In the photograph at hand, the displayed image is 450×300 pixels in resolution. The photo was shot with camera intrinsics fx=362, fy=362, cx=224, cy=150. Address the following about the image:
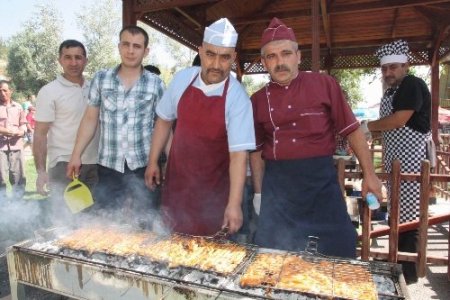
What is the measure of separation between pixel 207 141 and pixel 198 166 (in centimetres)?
24

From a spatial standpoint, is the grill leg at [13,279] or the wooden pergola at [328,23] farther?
the wooden pergola at [328,23]

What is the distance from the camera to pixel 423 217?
3670mm

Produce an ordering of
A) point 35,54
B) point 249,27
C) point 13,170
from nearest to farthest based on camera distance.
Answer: point 13,170
point 249,27
point 35,54

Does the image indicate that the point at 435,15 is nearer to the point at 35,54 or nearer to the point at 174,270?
the point at 174,270

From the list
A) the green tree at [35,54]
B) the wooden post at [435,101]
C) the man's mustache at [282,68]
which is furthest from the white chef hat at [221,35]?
the green tree at [35,54]

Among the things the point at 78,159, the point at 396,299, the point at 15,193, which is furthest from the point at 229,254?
the point at 15,193

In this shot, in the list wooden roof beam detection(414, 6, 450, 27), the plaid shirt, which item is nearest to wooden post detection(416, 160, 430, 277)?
the plaid shirt

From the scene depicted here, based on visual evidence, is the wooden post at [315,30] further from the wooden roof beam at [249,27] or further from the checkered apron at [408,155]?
the wooden roof beam at [249,27]

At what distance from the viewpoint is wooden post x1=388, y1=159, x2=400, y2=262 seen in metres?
3.54

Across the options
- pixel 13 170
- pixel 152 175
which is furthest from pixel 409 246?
pixel 13 170

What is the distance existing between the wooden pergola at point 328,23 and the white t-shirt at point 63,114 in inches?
77.9

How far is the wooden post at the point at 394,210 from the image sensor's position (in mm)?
3545

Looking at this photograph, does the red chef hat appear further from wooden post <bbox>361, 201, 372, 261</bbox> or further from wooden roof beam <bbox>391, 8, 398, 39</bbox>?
wooden roof beam <bbox>391, 8, 398, 39</bbox>

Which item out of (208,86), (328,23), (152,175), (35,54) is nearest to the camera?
(208,86)
